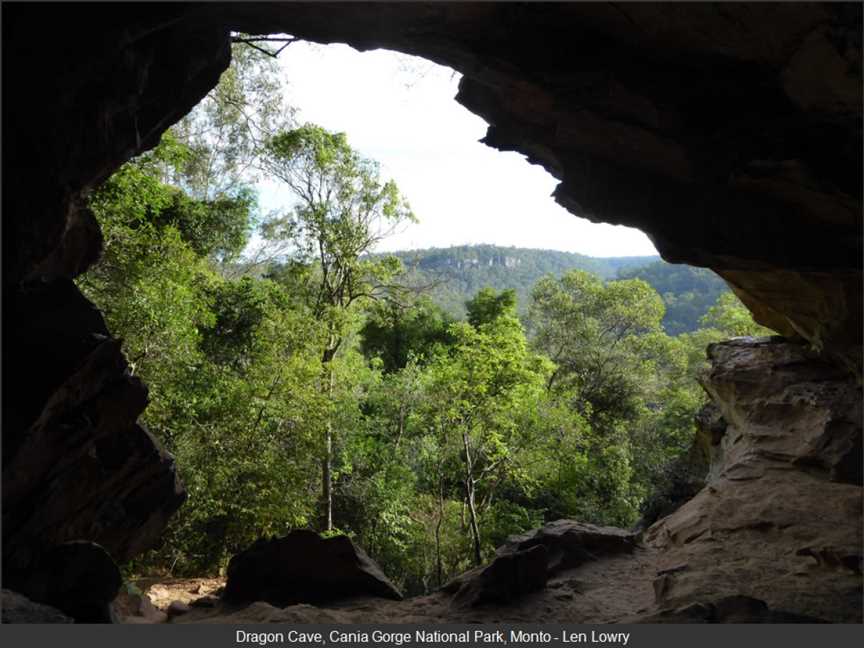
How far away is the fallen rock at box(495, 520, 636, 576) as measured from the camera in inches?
422

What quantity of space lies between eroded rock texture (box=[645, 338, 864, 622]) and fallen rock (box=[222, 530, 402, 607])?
Answer: 462 centimetres

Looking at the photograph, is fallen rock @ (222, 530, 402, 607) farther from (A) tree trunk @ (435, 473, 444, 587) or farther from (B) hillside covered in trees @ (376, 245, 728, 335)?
(B) hillside covered in trees @ (376, 245, 728, 335)

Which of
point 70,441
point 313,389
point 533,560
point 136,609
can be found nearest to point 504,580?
point 533,560

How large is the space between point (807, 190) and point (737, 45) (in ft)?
6.34

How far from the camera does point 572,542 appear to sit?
11.3 metres

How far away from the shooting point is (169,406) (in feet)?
47.4

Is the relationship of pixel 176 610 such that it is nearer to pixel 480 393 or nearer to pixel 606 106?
pixel 606 106

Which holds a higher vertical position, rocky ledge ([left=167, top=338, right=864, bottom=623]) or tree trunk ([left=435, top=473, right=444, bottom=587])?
rocky ledge ([left=167, top=338, right=864, bottom=623])

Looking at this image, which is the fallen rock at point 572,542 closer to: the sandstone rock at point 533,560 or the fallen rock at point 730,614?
the sandstone rock at point 533,560

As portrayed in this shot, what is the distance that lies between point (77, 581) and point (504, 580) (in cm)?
577

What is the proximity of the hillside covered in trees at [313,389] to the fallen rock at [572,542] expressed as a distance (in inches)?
155

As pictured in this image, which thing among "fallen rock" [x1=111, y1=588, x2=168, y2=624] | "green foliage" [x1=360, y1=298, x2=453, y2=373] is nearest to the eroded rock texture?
"fallen rock" [x1=111, y1=588, x2=168, y2=624]

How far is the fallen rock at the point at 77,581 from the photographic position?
6.33 metres

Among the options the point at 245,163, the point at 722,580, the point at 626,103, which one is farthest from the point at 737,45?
the point at 245,163
